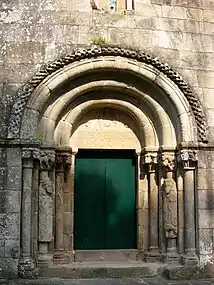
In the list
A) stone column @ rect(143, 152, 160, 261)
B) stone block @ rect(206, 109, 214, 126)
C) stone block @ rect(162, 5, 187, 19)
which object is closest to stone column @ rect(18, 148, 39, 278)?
stone column @ rect(143, 152, 160, 261)

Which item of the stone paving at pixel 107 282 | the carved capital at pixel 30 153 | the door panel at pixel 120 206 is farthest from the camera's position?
the door panel at pixel 120 206

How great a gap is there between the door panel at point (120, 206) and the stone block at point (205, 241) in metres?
1.39

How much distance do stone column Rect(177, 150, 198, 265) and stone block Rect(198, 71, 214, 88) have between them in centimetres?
127

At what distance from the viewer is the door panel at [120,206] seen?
8664 mm

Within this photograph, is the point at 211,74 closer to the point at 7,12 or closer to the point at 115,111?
the point at 115,111

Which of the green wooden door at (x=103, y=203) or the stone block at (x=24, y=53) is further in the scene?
the green wooden door at (x=103, y=203)

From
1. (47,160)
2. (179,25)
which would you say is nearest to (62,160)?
(47,160)

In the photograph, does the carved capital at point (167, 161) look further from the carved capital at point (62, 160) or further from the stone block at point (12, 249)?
the stone block at point (12, 249)

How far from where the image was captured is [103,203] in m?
8.70

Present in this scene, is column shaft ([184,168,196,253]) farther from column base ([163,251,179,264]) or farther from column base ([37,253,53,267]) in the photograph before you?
column base ([37,253,53,267])

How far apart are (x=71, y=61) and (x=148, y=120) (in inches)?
72.3

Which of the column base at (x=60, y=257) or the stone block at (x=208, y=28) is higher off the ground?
the stone block at (x=208, y=28)

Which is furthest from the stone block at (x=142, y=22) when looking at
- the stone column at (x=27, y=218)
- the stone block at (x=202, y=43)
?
the stone column at (x=27, y=218)

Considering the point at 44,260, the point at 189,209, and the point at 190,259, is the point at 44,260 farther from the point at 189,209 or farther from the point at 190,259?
the point at 189,209
